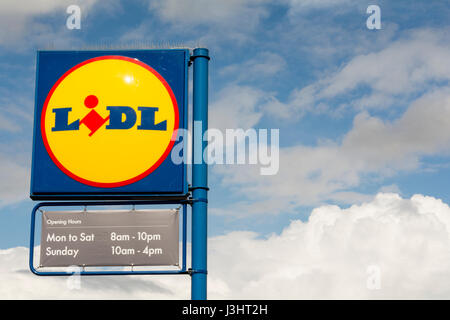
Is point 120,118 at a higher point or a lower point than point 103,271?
higher

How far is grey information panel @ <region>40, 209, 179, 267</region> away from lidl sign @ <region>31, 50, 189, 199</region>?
0.49 m

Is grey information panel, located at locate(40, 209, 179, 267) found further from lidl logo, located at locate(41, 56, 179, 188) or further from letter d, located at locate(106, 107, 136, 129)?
letter d, located at locate(106, 107, 136, 129)

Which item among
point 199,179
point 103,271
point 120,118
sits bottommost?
point 103,271

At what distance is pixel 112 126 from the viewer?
12.0 metres

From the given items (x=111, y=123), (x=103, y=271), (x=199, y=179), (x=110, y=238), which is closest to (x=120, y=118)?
(x=111, y=123)

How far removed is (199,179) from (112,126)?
7.05 feet

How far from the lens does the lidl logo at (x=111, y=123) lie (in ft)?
39.2

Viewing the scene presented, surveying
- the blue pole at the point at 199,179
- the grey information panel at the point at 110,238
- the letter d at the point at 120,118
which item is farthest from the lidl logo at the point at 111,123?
the grey information panel at the point at 110,238

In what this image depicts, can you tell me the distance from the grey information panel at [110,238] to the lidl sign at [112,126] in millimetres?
490

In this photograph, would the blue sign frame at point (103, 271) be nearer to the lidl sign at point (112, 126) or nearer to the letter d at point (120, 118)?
the lidl sign at point (112, 126)

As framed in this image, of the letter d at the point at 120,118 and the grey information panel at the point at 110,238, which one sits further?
the letter d at the point at 120,118

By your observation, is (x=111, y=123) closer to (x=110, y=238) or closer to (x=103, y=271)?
(x=110, y=238)
